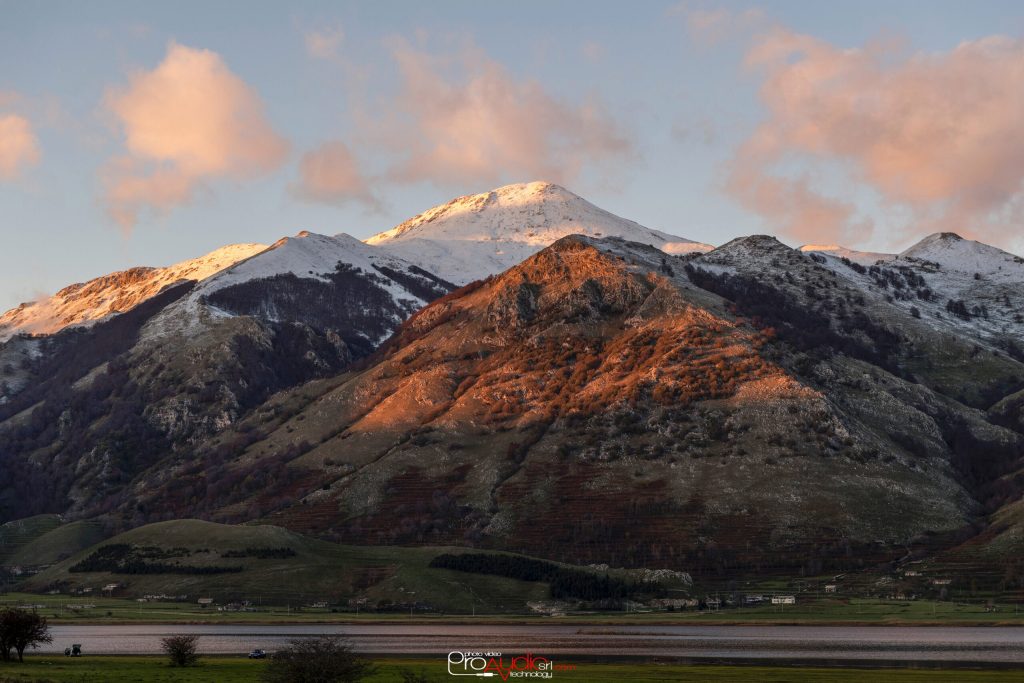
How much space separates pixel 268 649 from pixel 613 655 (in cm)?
5288

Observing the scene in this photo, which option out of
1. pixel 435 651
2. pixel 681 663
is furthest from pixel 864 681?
Result: pixel 435 651

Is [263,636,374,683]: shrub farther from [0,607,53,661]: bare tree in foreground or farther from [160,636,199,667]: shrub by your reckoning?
[0,607,53,661]: bare tree in foreground

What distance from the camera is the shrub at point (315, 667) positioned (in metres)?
115

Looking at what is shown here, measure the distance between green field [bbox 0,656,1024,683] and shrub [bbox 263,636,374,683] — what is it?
628 centimetres

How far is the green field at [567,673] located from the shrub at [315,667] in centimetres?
628

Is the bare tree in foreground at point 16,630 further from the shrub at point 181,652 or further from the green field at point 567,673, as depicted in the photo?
the shrub at point 181,652

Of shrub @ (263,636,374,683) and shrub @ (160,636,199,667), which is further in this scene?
shrub @ (160,636,199,667)

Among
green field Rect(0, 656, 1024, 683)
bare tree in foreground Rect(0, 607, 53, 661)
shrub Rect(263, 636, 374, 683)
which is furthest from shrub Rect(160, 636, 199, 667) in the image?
shrub Rect(263, 636, 374, 683)

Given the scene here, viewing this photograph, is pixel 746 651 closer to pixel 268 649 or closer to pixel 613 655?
pixel 613 655

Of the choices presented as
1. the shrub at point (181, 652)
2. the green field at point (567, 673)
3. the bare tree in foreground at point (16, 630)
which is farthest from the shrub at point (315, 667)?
the bare tree in foreground at point (16, 630)

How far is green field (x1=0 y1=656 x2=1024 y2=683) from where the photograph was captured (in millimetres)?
126688

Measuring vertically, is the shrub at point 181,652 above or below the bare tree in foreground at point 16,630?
below

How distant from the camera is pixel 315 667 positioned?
380ft

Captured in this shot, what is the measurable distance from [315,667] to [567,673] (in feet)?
109
